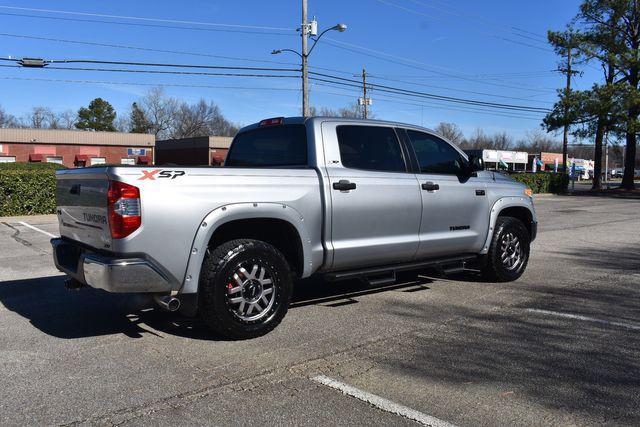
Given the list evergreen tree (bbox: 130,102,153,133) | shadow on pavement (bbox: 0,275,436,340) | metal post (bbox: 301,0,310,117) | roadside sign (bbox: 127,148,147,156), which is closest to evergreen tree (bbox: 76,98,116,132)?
evergreen tree (bbox: 130,102,153,133)

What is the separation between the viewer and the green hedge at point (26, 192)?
1744cm

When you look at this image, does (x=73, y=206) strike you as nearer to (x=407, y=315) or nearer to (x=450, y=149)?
(x=407, y=315)

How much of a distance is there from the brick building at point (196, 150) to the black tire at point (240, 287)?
1744 inches

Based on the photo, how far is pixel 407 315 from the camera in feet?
18.9

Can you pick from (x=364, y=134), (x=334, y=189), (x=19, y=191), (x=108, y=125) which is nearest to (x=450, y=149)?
(x=364, y=134)

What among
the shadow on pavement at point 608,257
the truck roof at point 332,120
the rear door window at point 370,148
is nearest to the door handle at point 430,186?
the rear door window at point 370,148

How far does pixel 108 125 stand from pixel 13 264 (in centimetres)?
8564

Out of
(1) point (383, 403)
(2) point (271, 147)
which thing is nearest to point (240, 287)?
(1) point (383, 403)

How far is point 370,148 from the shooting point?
19.5ft

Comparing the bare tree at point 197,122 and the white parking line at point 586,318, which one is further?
the bare tree at point 197,122

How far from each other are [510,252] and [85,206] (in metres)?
5.31

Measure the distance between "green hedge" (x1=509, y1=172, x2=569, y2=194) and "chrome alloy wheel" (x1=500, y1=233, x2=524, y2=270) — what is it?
89.2ft

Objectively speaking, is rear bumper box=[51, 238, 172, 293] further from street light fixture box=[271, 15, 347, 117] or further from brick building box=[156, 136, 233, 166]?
brick building box=[156, 136, 233, 166]

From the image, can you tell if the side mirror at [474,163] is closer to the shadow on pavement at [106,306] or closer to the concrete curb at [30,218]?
the shadow on pavement at [106,306]
